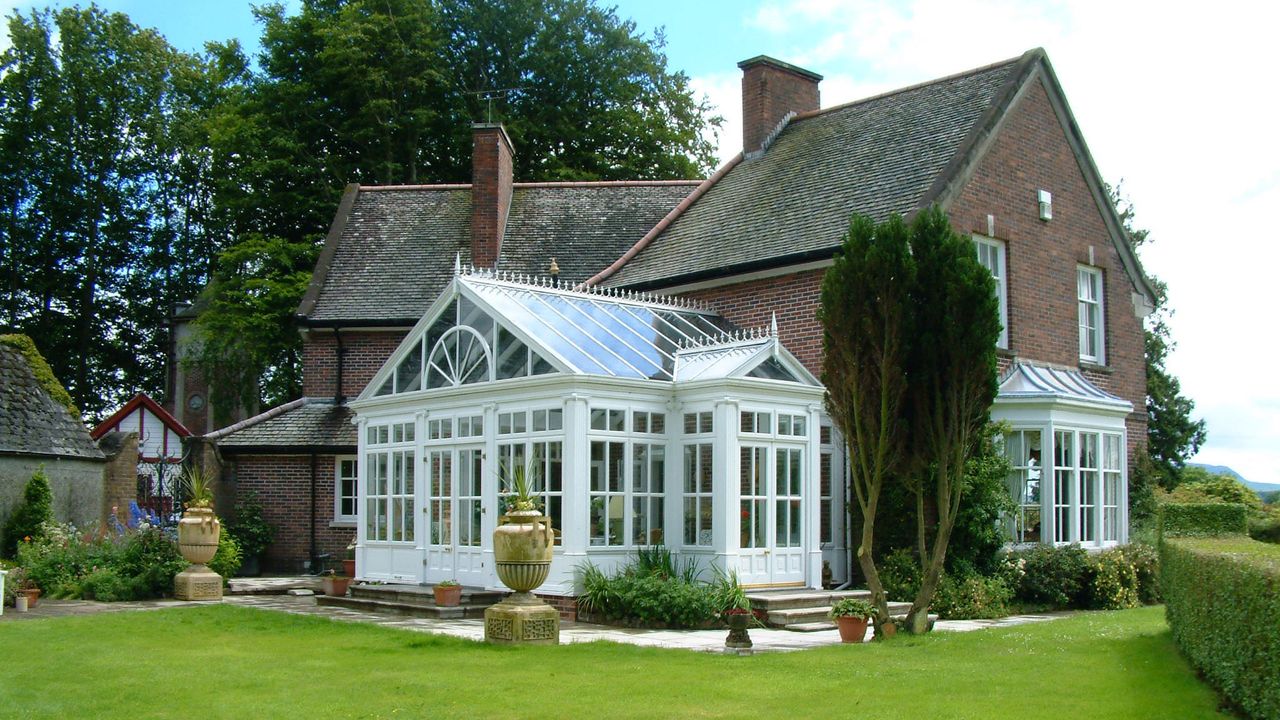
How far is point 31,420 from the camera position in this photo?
21.5m

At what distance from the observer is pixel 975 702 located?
9.06 m

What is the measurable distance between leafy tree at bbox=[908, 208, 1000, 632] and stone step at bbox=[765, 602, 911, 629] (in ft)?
6.08

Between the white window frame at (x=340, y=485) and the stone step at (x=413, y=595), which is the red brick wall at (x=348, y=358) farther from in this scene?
the stone step at (x=413, y=595)

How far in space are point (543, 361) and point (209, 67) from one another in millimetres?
31507

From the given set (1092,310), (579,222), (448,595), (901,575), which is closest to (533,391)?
(448,595)

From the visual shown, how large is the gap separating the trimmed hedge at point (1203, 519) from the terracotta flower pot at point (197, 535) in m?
13.3

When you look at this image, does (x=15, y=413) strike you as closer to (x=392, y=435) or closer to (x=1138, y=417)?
(x=392, y=435)

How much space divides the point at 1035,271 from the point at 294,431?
14069 mm

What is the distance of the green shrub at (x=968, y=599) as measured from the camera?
1609 centimetres

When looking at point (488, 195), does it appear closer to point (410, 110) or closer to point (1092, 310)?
point (410, 110)

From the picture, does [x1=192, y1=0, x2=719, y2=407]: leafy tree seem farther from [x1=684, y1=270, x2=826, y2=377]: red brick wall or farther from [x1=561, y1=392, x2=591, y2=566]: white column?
[x1=561, y1=392, x2=591, y2=566]: white column

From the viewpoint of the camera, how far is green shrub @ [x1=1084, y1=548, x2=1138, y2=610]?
1783 centimetres

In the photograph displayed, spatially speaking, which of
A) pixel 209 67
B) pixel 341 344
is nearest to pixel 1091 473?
pixel 341 344

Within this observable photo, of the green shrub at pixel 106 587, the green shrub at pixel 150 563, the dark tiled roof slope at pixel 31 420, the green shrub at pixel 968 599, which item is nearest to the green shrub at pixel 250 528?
the dark tiled roof slope at pixel 31 420
